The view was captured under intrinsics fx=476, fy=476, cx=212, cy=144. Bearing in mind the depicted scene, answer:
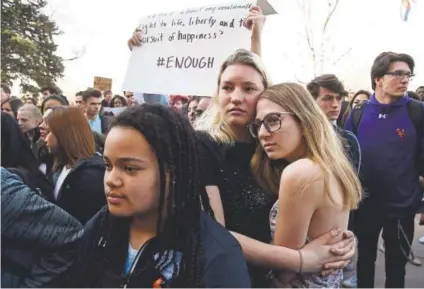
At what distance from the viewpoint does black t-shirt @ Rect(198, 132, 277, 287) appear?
5.48 feet

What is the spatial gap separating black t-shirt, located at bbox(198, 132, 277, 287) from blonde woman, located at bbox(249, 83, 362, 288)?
4cm

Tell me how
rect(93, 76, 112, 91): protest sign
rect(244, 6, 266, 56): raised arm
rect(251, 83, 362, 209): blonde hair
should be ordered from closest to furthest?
rect(251, 83, 362, 209): blonde hair < rect(244, 6, 266, 56): raised arm < rect(93, 76, 112, 91): protest sign

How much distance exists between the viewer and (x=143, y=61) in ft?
10.1

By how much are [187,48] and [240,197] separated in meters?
1.51

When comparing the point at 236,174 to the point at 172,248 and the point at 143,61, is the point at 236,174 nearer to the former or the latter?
the point at 172,248

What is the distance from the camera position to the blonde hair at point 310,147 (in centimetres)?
165

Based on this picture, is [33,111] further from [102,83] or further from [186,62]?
[102,83]

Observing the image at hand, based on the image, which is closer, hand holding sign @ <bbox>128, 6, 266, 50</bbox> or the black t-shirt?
the black t-shirt

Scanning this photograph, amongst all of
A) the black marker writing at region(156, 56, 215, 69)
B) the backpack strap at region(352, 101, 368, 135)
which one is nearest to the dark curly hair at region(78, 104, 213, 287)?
the black marker writing at region(156, 56, 215, 69)

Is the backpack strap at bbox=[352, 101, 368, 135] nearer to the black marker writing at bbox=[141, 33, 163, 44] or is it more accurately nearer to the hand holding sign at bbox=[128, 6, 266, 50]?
the hand holding sign at bbox=[128, 6, 266, 50]

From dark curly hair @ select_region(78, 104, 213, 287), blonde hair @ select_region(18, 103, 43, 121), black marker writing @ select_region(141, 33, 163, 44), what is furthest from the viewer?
blonde hair @ select_region(18, 103, 43, 121)

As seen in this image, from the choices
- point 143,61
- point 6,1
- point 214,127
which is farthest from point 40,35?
point 214,127

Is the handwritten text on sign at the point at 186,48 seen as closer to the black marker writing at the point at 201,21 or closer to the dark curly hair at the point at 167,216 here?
the black marker writing at the point at 201,21

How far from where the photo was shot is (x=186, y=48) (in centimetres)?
295
